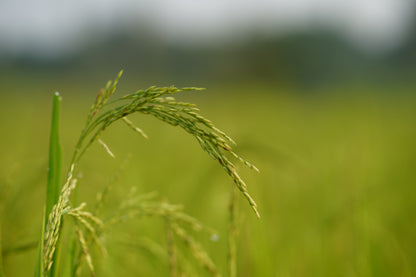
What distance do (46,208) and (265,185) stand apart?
2.14 meters

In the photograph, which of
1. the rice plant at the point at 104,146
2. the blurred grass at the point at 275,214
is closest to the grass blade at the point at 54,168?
the rice plant at the point at 104,146

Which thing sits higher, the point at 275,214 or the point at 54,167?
the point at 54,167

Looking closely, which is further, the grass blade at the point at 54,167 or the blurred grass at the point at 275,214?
the blurred grass at the point at 275,214

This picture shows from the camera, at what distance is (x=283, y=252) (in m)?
1.68

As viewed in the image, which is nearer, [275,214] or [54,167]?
[54,167]

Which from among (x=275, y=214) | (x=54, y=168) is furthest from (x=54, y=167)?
(x=275, y=214)

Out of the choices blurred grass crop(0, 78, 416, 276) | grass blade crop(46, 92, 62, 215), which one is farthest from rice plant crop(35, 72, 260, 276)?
blurred grass crop(0, 78, 416, 276)

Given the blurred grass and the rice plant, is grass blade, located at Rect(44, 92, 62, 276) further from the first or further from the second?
the blurred grass

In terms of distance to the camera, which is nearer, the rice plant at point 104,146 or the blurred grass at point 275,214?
the rice plant at point 104,146

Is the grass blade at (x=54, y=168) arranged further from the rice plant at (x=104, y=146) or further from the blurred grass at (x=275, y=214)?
the blurred grass at (x=275, y=214)

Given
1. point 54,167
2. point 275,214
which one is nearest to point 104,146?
point 54,167

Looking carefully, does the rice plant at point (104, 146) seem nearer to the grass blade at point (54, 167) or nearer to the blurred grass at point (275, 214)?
the grass blade at point (54, 167)

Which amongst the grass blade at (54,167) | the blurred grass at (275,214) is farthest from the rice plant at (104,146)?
the blurred grass at (275,214)

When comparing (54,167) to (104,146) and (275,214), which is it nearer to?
(104,146)
